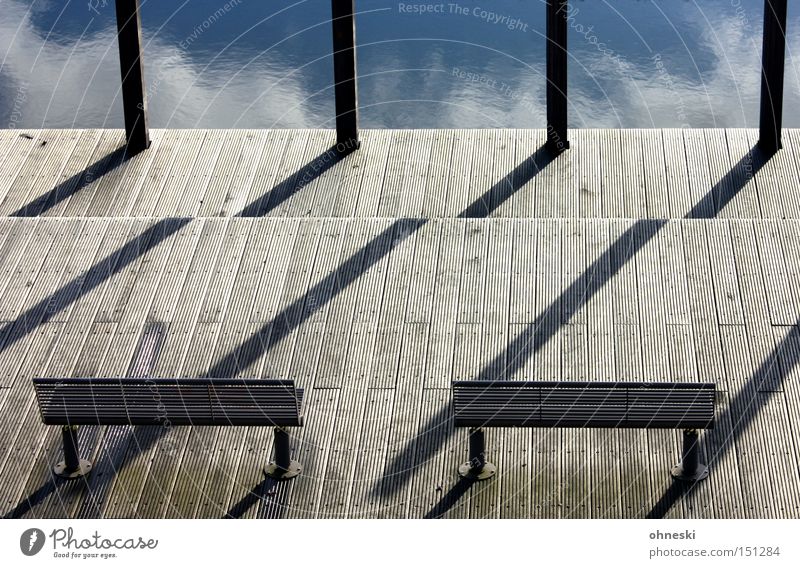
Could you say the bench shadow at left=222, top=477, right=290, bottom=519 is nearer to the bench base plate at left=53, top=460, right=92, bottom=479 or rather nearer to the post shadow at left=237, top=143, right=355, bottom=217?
the bench base plate at left=53, top=460, right=92, bottom=479

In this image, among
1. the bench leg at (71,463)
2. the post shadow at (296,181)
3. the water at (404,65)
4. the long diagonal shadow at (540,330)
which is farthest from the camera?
the water at (404,65)

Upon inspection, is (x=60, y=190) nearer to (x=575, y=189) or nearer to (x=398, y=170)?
(x=398, y=170)

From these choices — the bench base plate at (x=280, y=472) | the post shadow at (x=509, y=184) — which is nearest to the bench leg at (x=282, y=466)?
the bench base plate at (x=280, y=472)

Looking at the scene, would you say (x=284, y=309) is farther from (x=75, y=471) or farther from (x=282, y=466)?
(x=75, y=471)

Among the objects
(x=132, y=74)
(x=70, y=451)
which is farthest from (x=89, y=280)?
(x=132, y=74)

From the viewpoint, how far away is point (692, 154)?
1975 centimetres

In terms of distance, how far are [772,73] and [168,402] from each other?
10.9 m

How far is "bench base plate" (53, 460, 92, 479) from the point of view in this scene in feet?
42.6

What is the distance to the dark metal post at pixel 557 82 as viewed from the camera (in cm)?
1944

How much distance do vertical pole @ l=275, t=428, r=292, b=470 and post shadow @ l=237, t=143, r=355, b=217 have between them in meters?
6.50

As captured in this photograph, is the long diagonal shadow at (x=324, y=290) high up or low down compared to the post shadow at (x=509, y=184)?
up

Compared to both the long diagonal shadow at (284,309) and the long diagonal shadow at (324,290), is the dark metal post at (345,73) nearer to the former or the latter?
the long diagonal shadow at (284,309)

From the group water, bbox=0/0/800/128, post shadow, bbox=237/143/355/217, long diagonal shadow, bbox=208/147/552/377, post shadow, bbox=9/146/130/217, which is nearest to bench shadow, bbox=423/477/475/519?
long diagonal shadow, bbox=208/147/552/377

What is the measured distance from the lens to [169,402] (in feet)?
41.5
